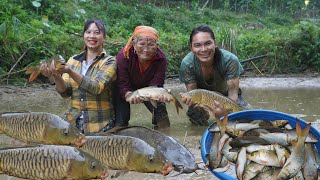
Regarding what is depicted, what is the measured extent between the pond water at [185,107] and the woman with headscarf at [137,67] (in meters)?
0.68

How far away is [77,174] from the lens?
9.61 feet

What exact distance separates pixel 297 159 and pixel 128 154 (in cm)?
109

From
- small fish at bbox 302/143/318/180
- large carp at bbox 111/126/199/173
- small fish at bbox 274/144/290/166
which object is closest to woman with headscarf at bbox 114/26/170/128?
large carp at bbox 111/126/199/173

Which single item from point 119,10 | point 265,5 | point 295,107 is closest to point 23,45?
point 295,107

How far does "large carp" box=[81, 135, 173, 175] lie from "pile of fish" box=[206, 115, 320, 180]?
0.38 m

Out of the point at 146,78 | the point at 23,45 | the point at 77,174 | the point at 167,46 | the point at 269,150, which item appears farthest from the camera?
the point at 167,46

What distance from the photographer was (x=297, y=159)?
3.10 metres

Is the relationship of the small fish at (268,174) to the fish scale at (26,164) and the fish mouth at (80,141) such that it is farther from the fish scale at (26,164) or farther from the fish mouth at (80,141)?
the fish scale at (26,164)

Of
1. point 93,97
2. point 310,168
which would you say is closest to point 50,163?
point 310,168

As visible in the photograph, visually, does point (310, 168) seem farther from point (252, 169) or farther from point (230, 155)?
point (230, 155)

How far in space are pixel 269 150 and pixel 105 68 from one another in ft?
7.88

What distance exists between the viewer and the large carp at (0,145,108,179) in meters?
2.90

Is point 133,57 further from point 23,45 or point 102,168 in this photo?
point 23,45

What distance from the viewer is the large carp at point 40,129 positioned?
325cm
